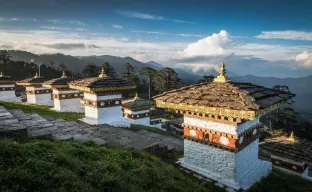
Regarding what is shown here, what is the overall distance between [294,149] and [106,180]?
1409cm

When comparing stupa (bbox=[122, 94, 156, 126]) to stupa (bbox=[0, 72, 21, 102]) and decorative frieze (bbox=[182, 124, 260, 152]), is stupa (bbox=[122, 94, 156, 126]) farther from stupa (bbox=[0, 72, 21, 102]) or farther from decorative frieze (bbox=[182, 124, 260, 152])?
decorative frieze (bbox=[182, 124, 260, 152])

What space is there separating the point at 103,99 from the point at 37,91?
14656 mm

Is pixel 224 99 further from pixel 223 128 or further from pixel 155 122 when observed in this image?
pixel 155 122

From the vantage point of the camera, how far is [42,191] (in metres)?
4.50

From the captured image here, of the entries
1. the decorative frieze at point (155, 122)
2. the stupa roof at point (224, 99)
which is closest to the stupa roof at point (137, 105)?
the decorative frieze at point (155, 122)

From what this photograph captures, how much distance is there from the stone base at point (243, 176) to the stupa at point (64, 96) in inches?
601

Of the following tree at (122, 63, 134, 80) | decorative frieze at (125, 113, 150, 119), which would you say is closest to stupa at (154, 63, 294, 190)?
decorative frieze at (125, 113, 150, 119)

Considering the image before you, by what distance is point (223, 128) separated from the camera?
8531 millimetres

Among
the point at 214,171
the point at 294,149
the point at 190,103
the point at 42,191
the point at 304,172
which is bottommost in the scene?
the point at 304,172

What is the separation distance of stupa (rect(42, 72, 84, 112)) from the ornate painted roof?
53.0 feet

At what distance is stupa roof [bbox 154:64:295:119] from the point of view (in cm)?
756

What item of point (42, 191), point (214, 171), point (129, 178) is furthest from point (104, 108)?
point (42, 191)

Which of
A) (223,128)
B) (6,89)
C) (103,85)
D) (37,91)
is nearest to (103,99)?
(103,85)

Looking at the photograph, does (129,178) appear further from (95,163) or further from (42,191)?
(42,191)
